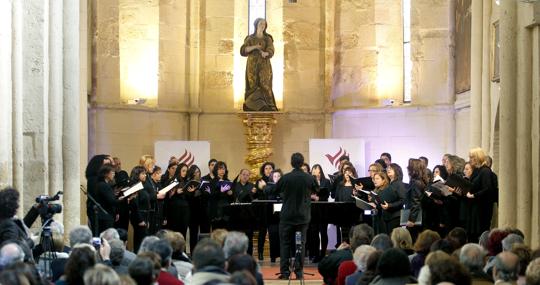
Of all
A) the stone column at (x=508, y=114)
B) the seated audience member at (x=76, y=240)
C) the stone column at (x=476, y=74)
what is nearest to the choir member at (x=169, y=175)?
the stone column at (x=476, y=74)

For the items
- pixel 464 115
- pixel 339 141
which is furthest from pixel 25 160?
pixel 464 115

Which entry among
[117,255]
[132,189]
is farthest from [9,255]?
[132,189]

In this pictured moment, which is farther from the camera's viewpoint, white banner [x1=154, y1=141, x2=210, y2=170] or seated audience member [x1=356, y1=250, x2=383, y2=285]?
white banner [x1=154, y1=141, x2=210, y2=170]

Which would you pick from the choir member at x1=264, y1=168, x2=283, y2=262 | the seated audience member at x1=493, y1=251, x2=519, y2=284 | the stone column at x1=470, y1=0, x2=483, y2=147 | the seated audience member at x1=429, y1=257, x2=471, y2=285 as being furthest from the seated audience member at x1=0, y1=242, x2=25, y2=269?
the stone column at x1=470, y1=0, x2=483, y2=147

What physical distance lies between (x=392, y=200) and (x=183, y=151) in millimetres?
6231

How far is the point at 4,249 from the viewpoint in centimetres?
729

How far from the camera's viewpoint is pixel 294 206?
42.6 feet

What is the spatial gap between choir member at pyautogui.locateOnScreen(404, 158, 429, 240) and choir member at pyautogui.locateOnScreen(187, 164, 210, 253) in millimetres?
3561

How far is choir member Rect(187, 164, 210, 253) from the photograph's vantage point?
1578cm

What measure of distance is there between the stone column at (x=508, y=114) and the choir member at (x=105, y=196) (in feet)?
15.5

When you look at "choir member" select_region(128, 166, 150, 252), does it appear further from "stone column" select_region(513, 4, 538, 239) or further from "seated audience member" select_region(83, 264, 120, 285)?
"seated audience member" select_region(83, 264, 120, 285)

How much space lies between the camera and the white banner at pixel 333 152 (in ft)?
61.5

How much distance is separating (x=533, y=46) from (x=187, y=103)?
1018 centimetres

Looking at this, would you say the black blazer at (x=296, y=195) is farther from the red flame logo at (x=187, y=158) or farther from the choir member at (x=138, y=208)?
the red flame logo at (x=187, y=158)
